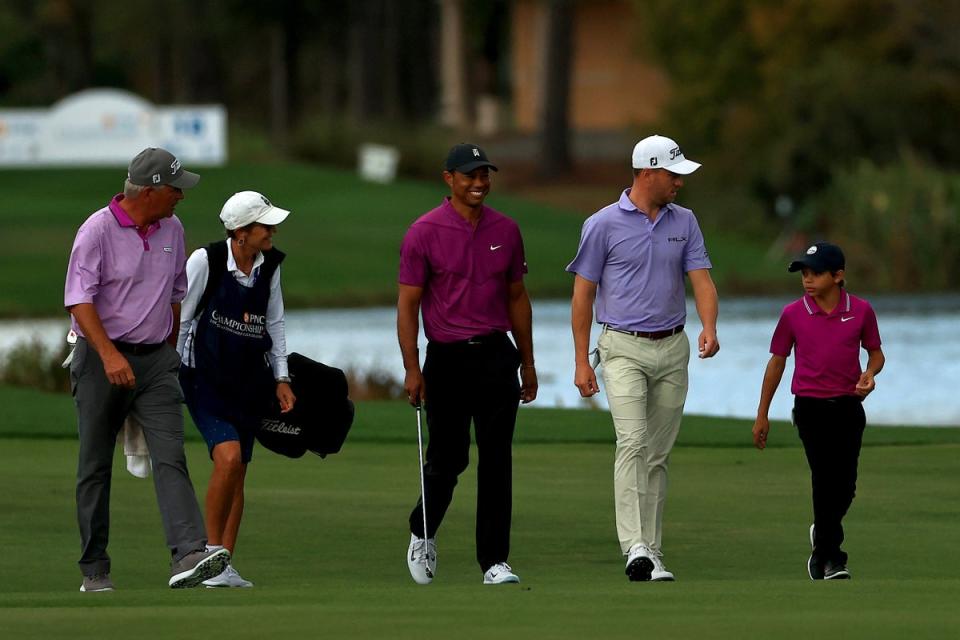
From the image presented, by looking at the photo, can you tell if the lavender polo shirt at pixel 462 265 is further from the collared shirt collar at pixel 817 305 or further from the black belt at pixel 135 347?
the collared shirt collar at pixel 817 305

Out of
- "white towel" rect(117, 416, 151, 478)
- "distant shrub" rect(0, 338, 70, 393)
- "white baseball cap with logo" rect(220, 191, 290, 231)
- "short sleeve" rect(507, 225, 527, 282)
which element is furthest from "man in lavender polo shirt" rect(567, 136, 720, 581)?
"distant shrub" rect(0, 338, 70, 393)

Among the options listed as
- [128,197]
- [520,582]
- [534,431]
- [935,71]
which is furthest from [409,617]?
[935,71]

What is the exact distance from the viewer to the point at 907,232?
115 feet

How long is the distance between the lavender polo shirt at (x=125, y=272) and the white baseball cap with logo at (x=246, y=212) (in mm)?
228

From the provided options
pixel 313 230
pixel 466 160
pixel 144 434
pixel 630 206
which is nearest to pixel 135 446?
pixel 144 434

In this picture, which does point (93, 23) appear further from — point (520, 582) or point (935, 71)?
point (520, 582)

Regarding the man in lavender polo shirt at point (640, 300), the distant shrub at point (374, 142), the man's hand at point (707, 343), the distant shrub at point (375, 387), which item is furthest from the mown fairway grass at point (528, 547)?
the distant shrub at point (374, 142)

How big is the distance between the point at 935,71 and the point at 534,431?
31.3 meters

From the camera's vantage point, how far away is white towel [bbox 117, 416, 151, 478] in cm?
996

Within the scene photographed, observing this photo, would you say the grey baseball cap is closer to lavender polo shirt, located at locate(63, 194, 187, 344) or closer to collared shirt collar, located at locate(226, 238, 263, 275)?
lavender polo shirt, located at locate(63, 194, 187, 344)

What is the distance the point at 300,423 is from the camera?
33.9 feet

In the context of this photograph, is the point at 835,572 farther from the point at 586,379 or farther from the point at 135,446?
the point at 135,446

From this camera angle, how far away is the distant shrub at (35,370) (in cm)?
2238

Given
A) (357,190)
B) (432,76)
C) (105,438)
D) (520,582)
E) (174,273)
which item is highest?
(432,76)
